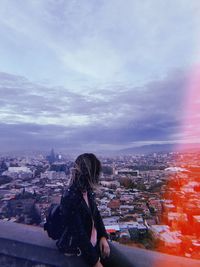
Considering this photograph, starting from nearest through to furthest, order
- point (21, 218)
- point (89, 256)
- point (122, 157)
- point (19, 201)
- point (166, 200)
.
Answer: point (89, 256) → point (21, 218) → point (19, 201) → point (166, 200) → point (122, 157)

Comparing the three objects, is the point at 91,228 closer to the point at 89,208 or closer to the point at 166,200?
the point at 89,208

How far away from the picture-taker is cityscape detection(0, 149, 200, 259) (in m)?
3.01

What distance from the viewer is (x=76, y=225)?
1873mm

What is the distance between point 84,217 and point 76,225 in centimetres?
11

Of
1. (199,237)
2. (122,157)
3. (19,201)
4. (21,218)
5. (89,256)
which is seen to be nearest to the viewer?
(89,256)

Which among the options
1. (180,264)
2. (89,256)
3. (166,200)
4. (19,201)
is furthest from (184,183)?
(89,256)

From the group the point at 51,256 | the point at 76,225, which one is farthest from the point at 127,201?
the point at 76,225

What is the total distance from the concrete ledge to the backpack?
0.15 m

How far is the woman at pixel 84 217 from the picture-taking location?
6.14 ft

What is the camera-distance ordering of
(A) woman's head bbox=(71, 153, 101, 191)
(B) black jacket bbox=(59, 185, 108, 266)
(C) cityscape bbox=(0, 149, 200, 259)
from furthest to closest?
(C) cityscape bbox=(0, 149, 200, 259) → (A) woman's head bbox=(71, 153, 101, 191) → (B) black jacket bbox=(59, 185, 108, 266)

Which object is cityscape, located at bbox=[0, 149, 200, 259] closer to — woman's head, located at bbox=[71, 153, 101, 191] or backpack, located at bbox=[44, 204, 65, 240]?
woman's head, located at bbox=[71, 153, 101, 191]

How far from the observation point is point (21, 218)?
11.2 ft

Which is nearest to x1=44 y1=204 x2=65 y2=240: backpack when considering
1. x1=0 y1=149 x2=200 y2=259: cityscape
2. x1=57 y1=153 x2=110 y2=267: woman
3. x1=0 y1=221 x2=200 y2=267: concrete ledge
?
x1=57 y1=153 x2=110 y2=267: woman

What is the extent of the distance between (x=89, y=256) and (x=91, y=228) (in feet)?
0.70
